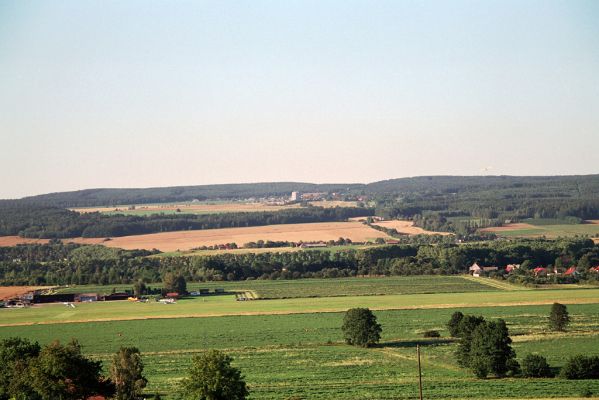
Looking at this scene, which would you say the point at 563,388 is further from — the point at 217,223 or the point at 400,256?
the point at 217,223

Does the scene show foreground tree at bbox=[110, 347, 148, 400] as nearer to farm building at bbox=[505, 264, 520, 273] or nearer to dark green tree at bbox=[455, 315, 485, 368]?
dark green tree at bbox=[455, 315, 485, 368]

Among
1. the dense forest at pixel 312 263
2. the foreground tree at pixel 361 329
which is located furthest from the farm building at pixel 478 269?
the foreground tree at pixel 361 329

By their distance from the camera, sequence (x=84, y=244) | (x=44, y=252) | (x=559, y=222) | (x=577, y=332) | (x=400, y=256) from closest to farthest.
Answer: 1. (x=577, y=332)
2. (x=400, y=256)
3. (x=44, y=252)
4. (x=84, y=244)
5. (x=559, y=222)

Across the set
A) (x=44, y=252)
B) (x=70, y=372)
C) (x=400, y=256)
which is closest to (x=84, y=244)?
(x=44, y=252)

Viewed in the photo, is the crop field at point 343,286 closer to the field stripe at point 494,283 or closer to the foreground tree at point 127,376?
the field stripe at point 494,283

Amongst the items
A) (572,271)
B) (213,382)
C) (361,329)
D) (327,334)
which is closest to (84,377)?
(213,382)

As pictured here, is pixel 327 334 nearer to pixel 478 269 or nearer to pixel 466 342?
pixel 466 342
